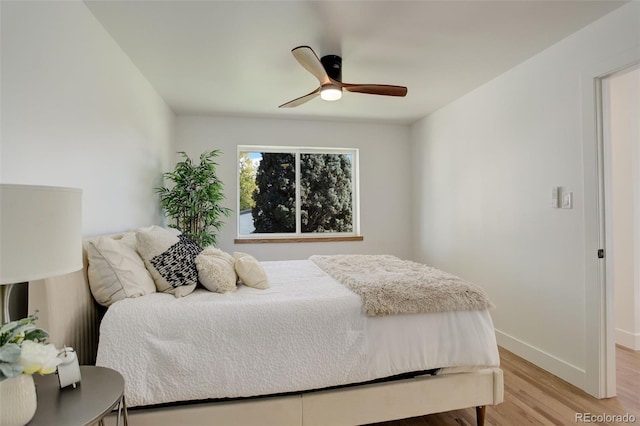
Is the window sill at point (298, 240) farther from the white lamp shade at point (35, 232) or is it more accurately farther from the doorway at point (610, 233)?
the white lamp shade at point (35, 232)

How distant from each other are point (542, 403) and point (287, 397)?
5.45ft

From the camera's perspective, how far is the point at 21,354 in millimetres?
836

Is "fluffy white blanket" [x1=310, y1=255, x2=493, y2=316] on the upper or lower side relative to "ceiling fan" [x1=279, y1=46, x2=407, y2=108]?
lower

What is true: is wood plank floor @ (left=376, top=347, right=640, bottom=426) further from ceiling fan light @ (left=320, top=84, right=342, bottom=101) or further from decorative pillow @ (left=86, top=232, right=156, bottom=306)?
ceiling fan light @ (left=320, top=84, right=342, bottom=101)

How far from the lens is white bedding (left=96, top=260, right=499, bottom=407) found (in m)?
1.50

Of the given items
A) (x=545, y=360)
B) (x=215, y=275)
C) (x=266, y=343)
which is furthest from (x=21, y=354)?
(x=545, y=360)

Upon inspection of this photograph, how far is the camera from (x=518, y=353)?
286 cm

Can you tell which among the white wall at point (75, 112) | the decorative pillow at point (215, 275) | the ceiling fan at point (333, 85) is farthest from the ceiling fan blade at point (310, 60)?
the decorative pillow at point (215, 275)

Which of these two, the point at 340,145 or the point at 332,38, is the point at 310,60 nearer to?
the point at 332,38

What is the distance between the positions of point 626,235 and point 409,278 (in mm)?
2457

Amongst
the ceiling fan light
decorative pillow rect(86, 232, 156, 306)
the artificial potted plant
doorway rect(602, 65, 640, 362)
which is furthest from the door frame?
the artificial potted plant

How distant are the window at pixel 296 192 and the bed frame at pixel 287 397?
2709mm

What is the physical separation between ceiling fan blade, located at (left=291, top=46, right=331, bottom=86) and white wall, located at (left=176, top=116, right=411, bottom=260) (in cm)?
207

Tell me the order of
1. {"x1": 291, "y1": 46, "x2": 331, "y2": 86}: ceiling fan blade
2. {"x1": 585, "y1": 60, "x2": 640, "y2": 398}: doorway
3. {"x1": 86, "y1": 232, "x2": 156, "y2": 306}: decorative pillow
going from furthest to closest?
{"x1": 585, "y1": 60, "x2": 640, "y2": 398}: doorway < {"x1": 291, "y1": 46, "x2": 331, "y2": 86}: ceiling fan blade < {"x1": 86, "y1": 232, "x2": 156, "y2": 306}: decorative pillow
